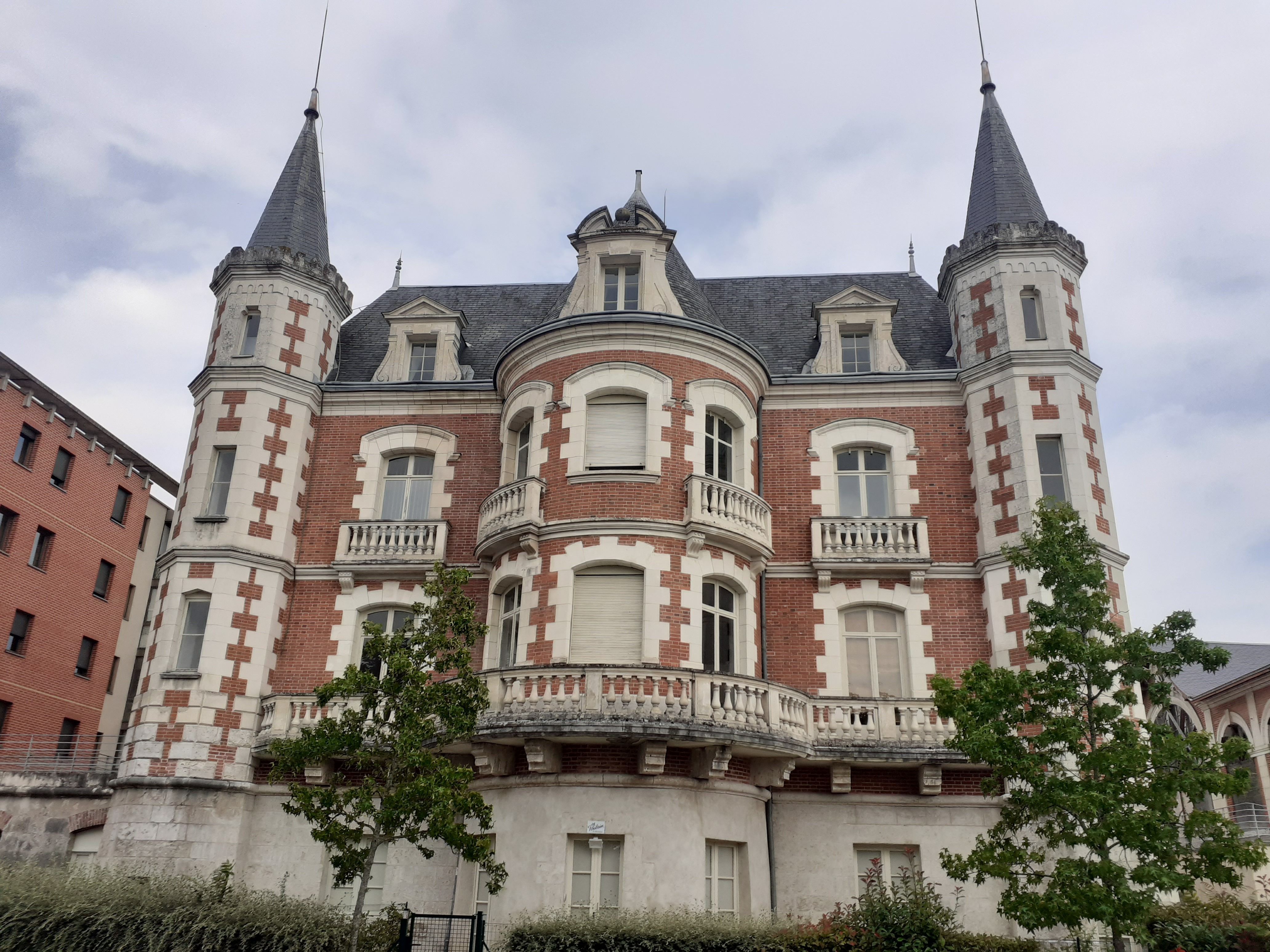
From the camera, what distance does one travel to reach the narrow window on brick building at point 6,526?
30.3 m

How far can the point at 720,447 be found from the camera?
69.6ft

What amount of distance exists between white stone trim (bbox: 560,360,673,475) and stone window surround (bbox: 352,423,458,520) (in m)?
3.86

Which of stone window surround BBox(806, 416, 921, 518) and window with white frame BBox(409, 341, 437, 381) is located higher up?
window with white frame BBox(409, 341, 437, 381)

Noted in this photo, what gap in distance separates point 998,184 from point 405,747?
1849 cm

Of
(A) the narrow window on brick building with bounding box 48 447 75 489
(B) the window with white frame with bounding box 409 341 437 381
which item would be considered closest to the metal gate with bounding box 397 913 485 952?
(B) the window with white frame with bounding box 409 341 437 381

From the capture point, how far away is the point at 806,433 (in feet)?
73.4

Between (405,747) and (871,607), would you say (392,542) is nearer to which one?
(405,747)

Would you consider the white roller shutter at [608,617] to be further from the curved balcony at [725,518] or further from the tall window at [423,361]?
the tall window at [423,361]

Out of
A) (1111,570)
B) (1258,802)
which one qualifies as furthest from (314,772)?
(1258,802)

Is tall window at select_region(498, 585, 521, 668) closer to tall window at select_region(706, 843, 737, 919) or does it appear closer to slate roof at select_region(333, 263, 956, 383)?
tall window at select_region(706, 843, 737, 919)

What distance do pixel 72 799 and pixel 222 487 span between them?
302 inches

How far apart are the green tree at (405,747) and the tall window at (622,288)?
7883mm

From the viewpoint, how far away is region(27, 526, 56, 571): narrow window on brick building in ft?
105

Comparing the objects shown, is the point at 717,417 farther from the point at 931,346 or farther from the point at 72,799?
the point at 72,799
